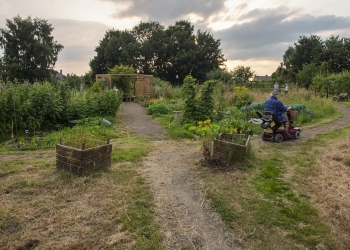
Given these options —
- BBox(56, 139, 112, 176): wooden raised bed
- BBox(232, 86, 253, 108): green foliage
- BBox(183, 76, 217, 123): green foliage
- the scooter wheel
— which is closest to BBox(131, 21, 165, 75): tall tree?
BBox(232, 86, 253, 108): green foliage

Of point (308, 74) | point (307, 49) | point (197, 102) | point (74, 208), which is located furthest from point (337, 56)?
point (74, 208)

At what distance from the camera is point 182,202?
3.51 m

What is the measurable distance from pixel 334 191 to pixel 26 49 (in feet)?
123

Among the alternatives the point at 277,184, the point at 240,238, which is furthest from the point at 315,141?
the point at 240,238

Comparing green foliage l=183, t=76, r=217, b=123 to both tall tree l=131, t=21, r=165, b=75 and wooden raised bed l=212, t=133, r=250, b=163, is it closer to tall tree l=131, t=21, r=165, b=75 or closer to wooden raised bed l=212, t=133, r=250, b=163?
wooden raised bed l=212, t=133, r=250, b=163

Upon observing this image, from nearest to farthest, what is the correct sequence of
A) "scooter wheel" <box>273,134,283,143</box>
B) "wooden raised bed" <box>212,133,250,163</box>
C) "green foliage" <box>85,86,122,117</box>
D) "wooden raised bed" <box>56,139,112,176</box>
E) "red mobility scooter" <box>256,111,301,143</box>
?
"wooden raised bed" <box>56,139,112,176</box> → "wooden raised bed" <box>212,133,250,163</box> → "red mobility scooter" <box>256,111,301,143</box> → "scooter wheel" <box>273,134,283,143</box> → "green foliage" <box>85,86,122,117</box>

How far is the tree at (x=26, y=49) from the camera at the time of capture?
32281 millimetres

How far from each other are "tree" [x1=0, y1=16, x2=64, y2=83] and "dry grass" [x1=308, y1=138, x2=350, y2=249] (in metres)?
34.7

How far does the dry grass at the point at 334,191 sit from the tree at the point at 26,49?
34743 mm

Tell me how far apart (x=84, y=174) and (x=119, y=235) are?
1797 mm

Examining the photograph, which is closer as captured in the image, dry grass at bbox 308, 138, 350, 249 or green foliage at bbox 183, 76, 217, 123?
dry grass at bbox 308, 138, 350, 249

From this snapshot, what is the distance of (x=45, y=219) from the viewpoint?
9.71 ft

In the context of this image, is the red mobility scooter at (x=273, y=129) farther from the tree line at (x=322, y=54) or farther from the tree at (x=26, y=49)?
the tree at (x=26, y=49)

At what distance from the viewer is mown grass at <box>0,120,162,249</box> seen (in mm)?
2596
